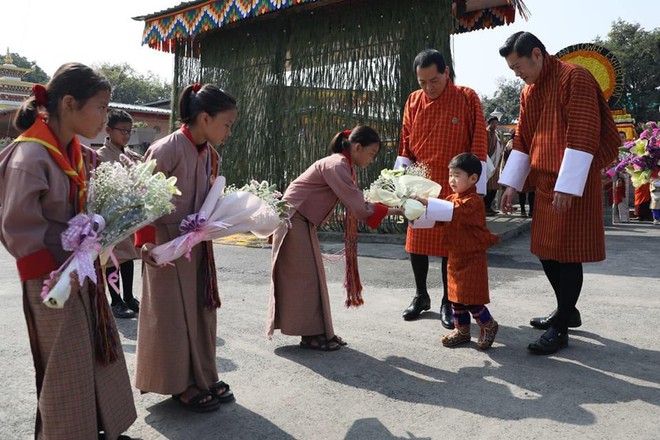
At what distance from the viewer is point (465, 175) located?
139 inches

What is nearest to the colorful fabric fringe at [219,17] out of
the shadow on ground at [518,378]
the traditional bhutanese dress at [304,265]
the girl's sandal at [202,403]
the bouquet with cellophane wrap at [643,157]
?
the bouquet with cellophane wrap at [643,157]

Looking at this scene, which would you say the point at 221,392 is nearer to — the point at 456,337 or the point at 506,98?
the point at 456,337

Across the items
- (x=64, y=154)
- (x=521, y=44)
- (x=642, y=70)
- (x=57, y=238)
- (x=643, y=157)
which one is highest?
(x=642, y=70)

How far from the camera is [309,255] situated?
12.0ft

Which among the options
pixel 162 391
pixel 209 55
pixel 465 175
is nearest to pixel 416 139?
pixel 465 175

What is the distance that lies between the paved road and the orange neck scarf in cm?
112

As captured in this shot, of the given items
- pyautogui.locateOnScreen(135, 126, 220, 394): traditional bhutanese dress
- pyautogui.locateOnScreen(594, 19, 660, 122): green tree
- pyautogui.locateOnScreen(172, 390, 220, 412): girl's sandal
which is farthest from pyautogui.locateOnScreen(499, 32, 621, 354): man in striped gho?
pyautogui.locateOnScreen(594, 19, 660, 122): green tree

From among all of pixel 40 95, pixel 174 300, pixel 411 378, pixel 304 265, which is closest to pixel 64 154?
pixel 40 95

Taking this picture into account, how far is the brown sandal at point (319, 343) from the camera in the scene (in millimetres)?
3596

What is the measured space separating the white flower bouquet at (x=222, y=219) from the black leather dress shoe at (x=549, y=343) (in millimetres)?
1839

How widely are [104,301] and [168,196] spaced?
0.53 m

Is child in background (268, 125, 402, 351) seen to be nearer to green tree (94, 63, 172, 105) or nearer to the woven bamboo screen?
the woven bamboo screen

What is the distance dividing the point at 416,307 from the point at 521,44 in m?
2.00

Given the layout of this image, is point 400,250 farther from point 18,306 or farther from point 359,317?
point 18,306
